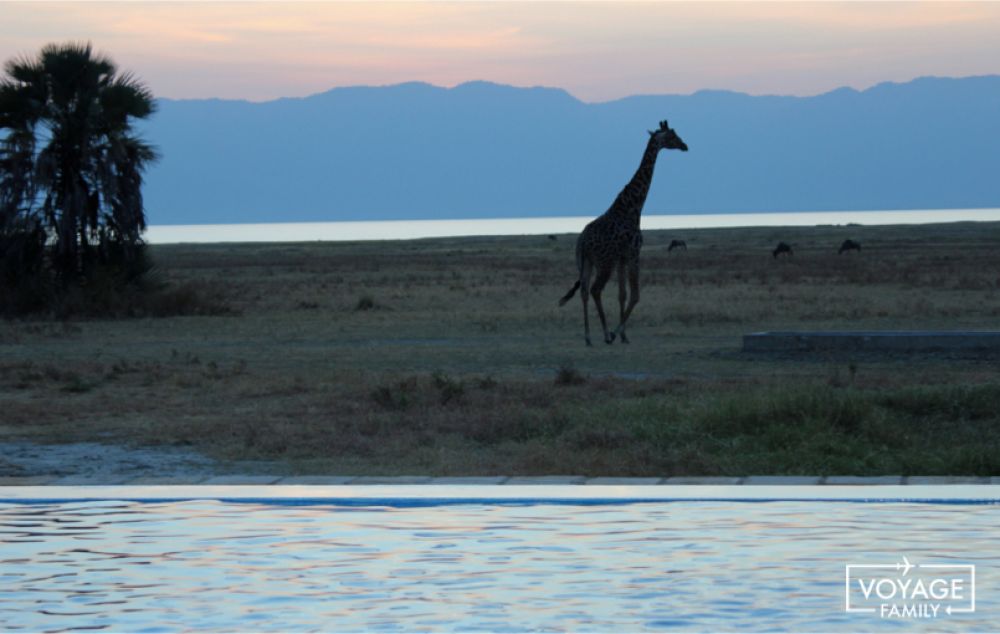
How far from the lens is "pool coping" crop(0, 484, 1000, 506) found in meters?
8.27

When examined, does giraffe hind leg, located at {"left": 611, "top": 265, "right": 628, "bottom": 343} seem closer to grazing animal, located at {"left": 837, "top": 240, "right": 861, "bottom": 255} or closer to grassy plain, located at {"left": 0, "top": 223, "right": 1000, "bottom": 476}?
grassy plain, located at {"left": 0, "top": 223, "right": 1000, "bottom": 476}

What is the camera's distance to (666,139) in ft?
74.0

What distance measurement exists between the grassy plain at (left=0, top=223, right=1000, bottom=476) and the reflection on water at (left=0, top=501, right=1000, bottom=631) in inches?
91.1

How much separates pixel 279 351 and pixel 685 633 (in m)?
15.7

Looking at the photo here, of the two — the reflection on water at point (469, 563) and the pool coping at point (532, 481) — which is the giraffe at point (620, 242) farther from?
the reflection on water at point (469, 563)

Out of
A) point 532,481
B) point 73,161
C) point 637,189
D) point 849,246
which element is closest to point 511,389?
point 532,481

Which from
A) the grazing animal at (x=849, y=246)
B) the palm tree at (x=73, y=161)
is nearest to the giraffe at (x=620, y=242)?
the palm tree at (x=73, y=161)

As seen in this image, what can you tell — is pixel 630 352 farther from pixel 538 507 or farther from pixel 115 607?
pixel 115 607

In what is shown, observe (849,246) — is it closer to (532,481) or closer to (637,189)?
(637,189)

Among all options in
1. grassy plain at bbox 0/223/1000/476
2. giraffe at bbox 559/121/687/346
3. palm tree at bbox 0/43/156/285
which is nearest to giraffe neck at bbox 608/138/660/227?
giraffe at bbox 559/121/687/346

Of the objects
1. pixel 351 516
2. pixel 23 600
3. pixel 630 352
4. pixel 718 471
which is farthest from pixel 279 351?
pixel 23 600

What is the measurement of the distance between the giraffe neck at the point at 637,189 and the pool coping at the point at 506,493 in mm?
13737

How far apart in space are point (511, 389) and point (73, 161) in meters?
16.2

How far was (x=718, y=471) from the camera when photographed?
1036 centimetres
